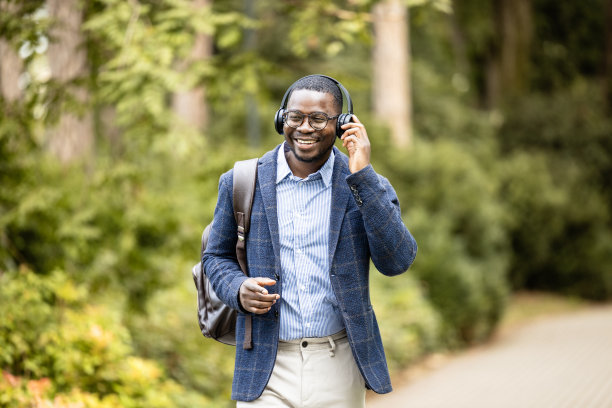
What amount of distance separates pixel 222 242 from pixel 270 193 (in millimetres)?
292

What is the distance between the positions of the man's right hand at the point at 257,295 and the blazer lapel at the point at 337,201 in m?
0.29

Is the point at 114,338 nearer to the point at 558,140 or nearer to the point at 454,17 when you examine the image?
the point at 558,140

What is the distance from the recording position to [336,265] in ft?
9.67

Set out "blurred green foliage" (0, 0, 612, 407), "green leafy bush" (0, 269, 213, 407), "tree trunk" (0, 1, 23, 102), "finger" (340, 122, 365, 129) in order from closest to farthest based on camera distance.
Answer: "finger" (340, 122, 365, 129), "green leafy bush" (0, 269, 213, 407), "blurred green foliage" (0, 0, 612, 407), "tree trunk" (0, 1, 23, 102)

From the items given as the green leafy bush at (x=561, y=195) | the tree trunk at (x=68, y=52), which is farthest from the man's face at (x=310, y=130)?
the green leafy bush at (x=561, y=195)

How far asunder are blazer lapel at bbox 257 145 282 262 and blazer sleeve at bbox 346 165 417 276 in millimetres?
369

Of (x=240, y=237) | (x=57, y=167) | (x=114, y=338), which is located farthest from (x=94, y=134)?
(x=240, y=237)

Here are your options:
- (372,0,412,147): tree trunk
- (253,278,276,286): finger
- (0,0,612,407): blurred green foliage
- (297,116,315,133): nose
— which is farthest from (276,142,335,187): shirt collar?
(372,0,412,147): tree trunk

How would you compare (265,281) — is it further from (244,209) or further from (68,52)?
(68,52)

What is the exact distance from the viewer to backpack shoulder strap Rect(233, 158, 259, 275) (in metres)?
3.05

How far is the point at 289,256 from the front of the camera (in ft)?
9.85

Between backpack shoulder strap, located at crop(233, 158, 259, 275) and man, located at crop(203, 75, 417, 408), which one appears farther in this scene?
backpack shoulder strap, located at crop(233, 158, 259, 275)

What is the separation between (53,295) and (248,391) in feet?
11.0

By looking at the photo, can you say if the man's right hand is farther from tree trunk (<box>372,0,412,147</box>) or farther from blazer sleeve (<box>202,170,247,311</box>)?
tree trunk (<box>372,0,412,147</box>)
